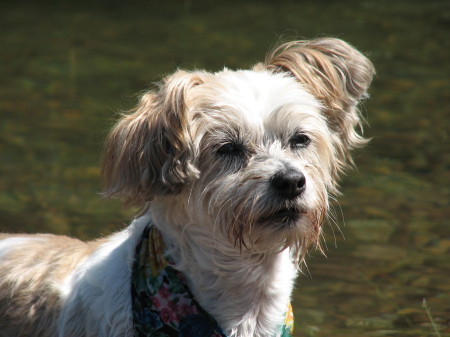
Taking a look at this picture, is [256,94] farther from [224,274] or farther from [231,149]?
[224,274]

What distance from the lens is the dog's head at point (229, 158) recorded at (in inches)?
154

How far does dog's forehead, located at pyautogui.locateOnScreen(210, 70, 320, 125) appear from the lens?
3988 millimetres

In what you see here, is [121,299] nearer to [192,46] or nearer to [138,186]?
[138,186]

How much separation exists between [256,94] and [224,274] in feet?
2.79

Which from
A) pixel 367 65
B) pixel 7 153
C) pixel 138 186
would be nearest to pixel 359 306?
pixel 367 65

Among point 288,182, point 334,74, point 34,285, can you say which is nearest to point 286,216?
point 288,182

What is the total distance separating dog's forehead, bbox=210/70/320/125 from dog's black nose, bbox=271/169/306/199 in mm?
291

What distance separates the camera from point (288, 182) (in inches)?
151

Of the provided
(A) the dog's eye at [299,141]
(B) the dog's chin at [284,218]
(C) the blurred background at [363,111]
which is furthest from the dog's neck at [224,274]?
(C) the blurred background at [363,111]

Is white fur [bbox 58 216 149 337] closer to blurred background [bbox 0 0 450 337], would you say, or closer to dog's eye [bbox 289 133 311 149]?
blurred background [bbox 0 0 450 337]

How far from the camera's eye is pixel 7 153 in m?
8.68

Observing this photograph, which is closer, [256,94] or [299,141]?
[256,94]

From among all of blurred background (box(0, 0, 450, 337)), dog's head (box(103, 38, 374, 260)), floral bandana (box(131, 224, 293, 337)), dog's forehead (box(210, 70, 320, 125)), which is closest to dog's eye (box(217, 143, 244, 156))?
dog's head (box(103, 38, 374, 260))

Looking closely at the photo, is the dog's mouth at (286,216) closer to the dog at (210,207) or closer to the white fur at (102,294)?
the dog at (210,207)
